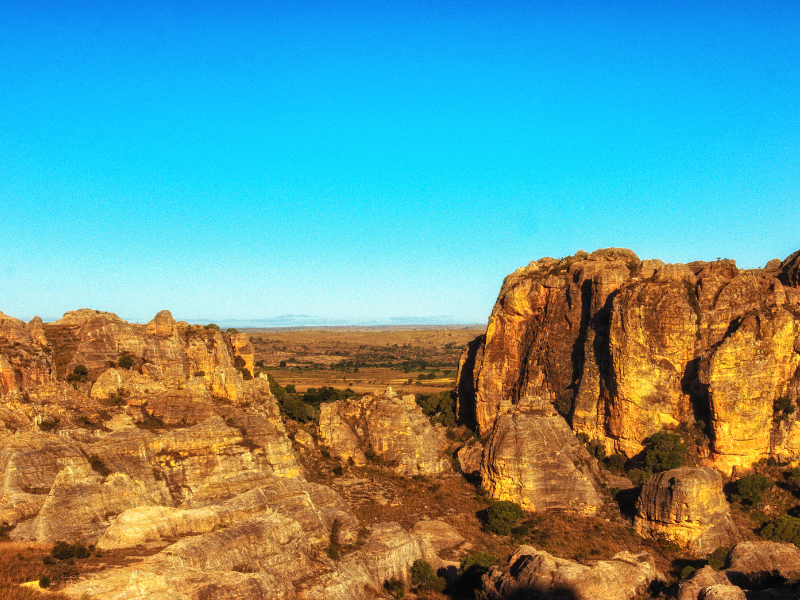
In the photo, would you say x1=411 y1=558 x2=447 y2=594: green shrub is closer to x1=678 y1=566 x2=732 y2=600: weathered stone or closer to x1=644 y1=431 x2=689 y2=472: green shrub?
x1=678 y1=566 x2=732 y2=600: weathered stone

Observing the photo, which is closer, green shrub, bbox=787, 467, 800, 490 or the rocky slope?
the rocky slope

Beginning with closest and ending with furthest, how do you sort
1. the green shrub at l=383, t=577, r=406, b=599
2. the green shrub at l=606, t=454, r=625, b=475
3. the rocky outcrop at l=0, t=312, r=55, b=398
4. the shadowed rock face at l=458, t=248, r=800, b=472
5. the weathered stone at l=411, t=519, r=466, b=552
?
the green shrub at l=383, t=577, r=406, b=599 → the rocky outcrop at l=0, t=312, r=55, b=398 → the weathered stone at l=411, t=519, r=466, b=552 → the shadowed rock face at l=458, t=248, r=800, b=472 → the green shrub at l=606, t=454, r=625, b=475

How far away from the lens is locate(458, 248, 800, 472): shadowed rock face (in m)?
46.4

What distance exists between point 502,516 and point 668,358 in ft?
63.0

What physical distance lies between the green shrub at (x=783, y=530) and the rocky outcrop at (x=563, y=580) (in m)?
14.5

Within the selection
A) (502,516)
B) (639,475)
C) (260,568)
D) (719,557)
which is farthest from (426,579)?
(639,475)

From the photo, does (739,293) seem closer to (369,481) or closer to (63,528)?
(369,481)

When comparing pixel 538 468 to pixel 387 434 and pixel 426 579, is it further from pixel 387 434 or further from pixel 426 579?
pixel 426 579

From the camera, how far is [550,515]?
41531 mm

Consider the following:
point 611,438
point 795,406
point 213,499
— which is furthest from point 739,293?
point 213,499

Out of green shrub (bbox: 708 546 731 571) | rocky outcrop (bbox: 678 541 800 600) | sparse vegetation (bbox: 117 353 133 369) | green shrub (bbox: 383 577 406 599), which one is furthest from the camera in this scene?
sparse vegetation (bbox: 117 353 133 369)

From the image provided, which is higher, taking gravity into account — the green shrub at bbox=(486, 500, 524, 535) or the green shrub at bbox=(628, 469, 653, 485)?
the green shrub at bbox=(628, 469, 653, 485)

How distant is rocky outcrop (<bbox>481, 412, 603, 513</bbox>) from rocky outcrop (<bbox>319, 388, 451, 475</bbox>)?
549 centimetres

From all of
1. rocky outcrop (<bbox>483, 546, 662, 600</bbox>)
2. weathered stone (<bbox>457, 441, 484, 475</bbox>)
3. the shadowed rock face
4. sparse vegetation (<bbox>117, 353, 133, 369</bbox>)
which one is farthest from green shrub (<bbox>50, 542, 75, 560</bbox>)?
the shadowed rock face
